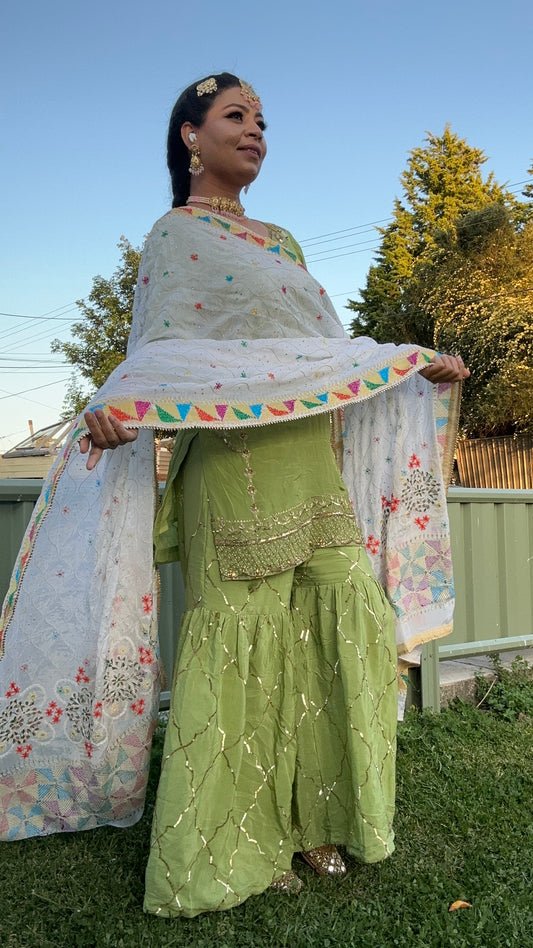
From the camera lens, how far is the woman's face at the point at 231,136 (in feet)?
7.24

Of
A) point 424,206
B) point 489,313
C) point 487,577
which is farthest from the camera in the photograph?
point 424,206

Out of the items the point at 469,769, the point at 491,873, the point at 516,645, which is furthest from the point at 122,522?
the point at 516,645

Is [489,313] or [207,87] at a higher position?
[489,313]

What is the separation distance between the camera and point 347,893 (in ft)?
6.50

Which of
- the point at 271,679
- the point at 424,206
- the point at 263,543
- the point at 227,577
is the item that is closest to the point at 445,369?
the point at 263,543

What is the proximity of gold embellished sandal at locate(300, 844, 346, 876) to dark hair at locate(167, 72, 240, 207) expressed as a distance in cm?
194

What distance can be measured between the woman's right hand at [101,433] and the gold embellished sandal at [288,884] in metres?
1.18

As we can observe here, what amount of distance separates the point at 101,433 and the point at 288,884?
1.26 metres

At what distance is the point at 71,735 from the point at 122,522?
624 millimetres

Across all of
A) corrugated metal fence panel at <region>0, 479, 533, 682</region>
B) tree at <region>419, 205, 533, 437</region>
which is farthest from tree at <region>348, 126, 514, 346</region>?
corrugated metal fence panel at <region>0, 479, 533, 682</region>

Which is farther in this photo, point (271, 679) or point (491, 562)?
point (491, 562)

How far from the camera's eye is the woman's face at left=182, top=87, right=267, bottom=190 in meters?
2.21

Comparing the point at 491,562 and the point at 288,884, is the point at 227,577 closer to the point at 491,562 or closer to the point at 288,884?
the point at 288,884

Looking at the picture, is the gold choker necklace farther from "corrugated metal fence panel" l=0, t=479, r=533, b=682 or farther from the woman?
"corrugated metal fence panel" l=0, t=479, r=533, b=682
